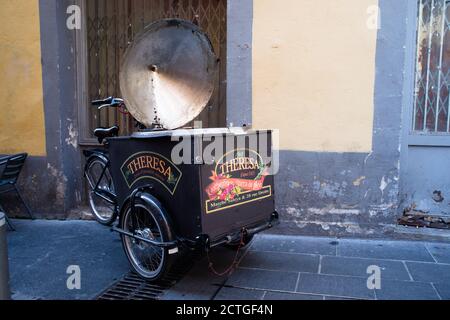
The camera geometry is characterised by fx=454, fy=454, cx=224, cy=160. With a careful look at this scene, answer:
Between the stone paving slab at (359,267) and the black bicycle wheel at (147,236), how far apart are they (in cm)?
152

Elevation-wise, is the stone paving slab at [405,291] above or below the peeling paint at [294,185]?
below

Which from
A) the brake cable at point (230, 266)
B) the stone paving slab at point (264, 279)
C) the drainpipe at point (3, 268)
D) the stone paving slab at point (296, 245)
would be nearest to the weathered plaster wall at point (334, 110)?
the stone paving slab at point (296, 245)

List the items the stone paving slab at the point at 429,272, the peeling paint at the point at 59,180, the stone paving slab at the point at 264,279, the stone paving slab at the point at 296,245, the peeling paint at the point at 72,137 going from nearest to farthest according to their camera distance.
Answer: the stone paving slab at the point at 264,279, the stone paving slab at the point at 429,272, the stone paving slab at the point at 296,245, the peeling paint at the point at 59,180, the peeling paint at the point at 72,137

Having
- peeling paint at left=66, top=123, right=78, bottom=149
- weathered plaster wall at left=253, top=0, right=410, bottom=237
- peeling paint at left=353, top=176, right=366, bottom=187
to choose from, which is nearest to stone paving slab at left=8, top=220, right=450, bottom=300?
weathered plaster wall at left=253, top=0, right=410, bottom=237

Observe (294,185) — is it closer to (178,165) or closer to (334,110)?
(334,110)

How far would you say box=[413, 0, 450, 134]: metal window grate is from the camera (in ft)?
17.5

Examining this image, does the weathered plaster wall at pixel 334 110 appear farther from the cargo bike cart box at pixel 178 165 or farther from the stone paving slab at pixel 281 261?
the cargo bike cart box at pixel 178 165

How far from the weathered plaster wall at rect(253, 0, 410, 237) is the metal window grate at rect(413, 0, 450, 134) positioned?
534 millimetres

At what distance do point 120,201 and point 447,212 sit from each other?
386 centimetres

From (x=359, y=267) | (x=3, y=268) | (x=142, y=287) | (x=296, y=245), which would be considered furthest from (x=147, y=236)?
(x=359, y=267)

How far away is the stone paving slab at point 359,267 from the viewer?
4.18 m

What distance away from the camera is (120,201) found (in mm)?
4336

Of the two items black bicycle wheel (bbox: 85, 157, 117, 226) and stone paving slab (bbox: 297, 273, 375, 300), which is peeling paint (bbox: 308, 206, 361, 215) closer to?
stone paving slab (bbox: 297, 273, 375, 300)
